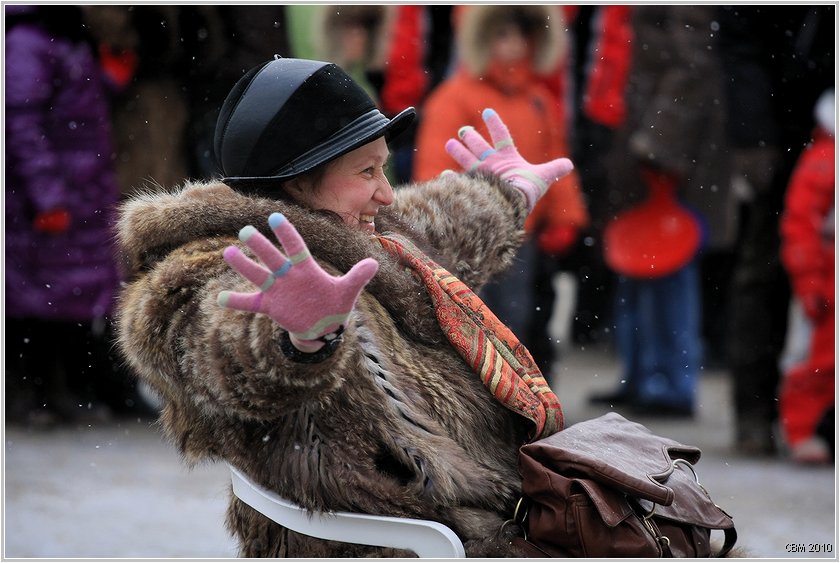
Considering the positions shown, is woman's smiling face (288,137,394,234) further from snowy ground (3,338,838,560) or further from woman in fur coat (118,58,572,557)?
snowy ground (3,338,838,560)

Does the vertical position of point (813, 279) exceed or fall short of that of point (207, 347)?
it falls short

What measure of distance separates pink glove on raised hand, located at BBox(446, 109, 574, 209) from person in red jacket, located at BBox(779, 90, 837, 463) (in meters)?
2.65

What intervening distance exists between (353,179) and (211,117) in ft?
13.1

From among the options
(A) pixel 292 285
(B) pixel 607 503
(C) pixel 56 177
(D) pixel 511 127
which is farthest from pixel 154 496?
(A) pixel 292 285

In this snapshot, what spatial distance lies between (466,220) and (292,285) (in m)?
1.17

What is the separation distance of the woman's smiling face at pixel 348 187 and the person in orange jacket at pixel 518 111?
3.00m

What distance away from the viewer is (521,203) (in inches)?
139

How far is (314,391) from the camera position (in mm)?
2484

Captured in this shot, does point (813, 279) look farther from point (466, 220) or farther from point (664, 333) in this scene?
point (466, 220)

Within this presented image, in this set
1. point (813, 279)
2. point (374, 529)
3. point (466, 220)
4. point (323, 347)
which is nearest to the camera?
point (323, 347)

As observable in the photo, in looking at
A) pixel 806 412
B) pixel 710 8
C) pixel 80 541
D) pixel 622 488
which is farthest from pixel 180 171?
pixel 622 488

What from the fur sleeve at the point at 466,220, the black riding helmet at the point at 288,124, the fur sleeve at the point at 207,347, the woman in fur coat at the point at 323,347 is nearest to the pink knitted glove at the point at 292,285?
the woman in fur coat at the point at 323,347

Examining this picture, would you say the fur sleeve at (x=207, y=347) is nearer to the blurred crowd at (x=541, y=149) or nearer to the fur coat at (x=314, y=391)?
the fur coat at (x=314, y=391)

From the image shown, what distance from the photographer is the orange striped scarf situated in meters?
2.91
